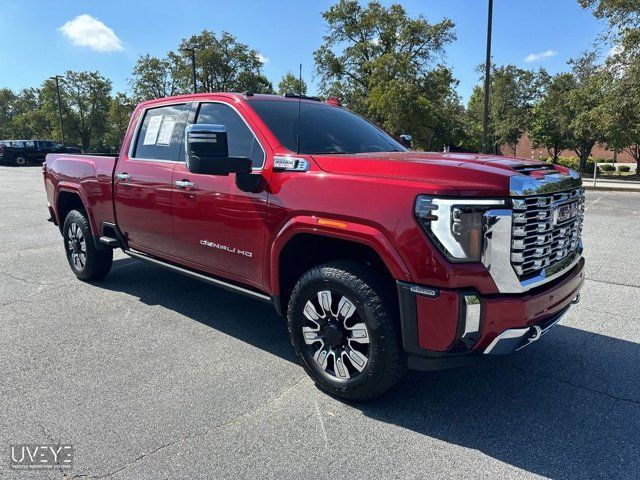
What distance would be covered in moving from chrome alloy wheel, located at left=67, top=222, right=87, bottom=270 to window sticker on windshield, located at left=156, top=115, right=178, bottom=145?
179 cm

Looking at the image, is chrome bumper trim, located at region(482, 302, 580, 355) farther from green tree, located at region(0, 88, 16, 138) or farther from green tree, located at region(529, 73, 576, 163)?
green tree, located at region(0, 88, 16, 138)

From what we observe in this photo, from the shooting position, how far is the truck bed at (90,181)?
16.8 feet

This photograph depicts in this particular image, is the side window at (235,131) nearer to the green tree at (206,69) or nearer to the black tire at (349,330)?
the black tire at (349,330)

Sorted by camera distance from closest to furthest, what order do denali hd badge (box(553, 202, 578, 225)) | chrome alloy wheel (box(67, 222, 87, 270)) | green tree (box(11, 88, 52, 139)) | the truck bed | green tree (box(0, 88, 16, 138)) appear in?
1. denali hd badge (box(553, 202, 578, 225))
2. the truck bed
3. chrome alloy wheel (box(67, 222, 87, 270))
4. green tree (box(11, 88, 52, 139))
5. green tree (box(0, 88, 16, 138))

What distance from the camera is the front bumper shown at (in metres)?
2.60

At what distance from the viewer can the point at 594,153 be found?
66.9 m

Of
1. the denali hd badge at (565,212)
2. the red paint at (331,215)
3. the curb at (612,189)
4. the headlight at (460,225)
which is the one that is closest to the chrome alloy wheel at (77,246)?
the red paint at (331,215)

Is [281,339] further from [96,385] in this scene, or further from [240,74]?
[240,74]

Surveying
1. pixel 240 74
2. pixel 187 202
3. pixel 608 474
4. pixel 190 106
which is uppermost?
pixel 240 74

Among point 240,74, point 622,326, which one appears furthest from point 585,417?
point 240,74

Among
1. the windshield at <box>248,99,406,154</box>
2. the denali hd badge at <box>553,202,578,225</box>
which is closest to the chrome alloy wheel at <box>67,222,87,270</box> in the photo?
the windshield at <box>248,99,406,154</box>

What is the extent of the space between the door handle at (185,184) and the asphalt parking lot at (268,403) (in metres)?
1.26

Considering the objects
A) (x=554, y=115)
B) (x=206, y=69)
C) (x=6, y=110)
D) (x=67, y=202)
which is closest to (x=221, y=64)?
(x=206, y=69)

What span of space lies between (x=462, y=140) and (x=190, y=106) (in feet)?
122
